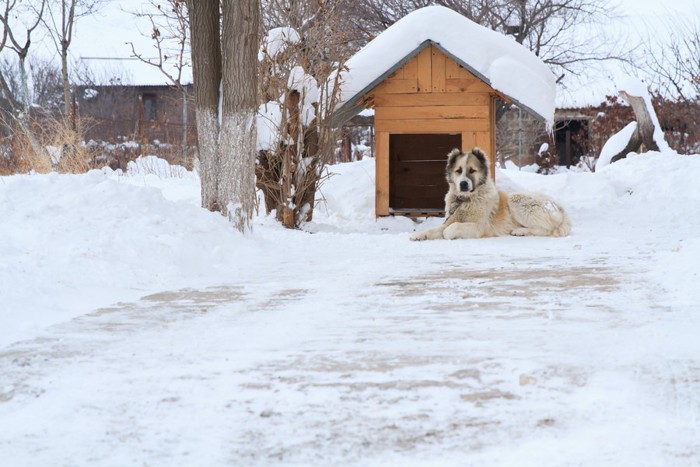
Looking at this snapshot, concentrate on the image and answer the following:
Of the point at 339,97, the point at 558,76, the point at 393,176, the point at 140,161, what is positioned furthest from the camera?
the point at 558,76

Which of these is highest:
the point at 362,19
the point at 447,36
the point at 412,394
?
the point at 362,19

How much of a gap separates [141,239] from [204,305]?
76.8 inches

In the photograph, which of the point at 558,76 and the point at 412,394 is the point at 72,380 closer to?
the point at 412,394

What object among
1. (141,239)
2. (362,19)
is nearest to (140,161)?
(362,19)

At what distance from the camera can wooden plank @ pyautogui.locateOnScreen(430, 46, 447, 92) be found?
13.2 meters

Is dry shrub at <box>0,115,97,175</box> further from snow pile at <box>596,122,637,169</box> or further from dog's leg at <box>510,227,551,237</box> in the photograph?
snow pile at <box>596,122,637,169</box>

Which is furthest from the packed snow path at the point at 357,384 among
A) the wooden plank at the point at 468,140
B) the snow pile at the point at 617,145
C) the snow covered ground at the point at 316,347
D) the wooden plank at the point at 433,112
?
the snow pile at the point at 617,145

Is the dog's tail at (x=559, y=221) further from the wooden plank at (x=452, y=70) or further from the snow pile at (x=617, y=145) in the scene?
the snow pile at (x=617, y=145)

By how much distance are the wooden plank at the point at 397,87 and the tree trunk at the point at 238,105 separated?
407 centimetres

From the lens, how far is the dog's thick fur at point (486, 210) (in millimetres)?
10641

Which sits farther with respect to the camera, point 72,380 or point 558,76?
point 558,76

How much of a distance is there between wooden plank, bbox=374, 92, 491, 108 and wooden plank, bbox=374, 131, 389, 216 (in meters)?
0.50

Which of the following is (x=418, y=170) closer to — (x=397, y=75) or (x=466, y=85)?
(x=397, y=75)

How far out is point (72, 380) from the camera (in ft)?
12.0
